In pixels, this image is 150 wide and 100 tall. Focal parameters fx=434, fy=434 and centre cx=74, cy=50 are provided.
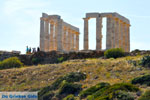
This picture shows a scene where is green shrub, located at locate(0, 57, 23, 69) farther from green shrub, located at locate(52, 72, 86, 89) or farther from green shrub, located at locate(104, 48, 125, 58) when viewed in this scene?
green shrub, located at locate(52, 72, 86, 89)

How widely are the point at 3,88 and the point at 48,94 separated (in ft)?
26.7

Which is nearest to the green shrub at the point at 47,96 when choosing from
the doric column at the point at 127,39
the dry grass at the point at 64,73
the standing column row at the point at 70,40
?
the dry grass at the point at 64,73

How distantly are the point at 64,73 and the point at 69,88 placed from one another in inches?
307

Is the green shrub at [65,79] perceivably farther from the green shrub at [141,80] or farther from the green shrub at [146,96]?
the green shrub at [146,96]

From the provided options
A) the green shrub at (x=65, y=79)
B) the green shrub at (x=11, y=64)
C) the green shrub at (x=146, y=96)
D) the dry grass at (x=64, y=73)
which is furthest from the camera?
the green shrub at (x=11, y=64)

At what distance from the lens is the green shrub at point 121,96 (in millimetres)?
30534

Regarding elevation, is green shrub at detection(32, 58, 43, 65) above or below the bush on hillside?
above

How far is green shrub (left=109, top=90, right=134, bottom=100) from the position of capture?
30534mm

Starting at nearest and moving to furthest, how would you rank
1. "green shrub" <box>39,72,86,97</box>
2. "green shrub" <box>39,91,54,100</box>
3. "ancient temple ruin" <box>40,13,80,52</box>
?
"green shrub" <box>39,91,54,100</box>, "green shrub" <box>39,72,86,97</box>, "ancient temple ruin" <box>40,13,80,52</box>

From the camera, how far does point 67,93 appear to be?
37.0 metres

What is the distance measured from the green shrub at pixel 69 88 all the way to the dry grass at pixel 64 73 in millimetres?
758

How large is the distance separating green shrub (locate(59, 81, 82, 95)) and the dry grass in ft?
2.49

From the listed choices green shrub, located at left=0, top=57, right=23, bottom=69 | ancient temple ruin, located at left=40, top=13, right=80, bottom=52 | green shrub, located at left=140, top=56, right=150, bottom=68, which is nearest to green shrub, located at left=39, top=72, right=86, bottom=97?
green shrub, located at left=140, top=56, right=150, bottom=68

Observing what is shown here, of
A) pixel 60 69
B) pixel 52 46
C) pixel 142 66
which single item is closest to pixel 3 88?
pixel 60 69
